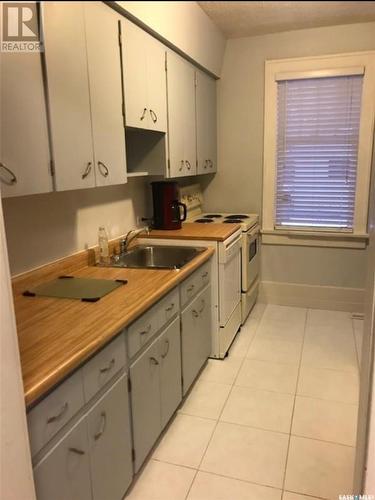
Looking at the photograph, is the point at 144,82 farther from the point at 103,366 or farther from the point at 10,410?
the point at 10,410

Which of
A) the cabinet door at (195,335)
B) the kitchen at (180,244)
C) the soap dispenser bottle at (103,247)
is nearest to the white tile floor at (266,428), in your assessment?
the kitchen at (180,244)

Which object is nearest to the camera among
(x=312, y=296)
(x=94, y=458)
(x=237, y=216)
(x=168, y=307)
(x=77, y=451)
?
(x=77, y=451)

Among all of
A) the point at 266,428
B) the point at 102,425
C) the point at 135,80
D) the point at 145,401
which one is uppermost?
the point at 135,80

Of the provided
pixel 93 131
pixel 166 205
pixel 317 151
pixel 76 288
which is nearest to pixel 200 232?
pixel 166 205

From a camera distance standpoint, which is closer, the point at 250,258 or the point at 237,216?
the point at 250,258

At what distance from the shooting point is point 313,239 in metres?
3.87

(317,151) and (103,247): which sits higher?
(317,151)

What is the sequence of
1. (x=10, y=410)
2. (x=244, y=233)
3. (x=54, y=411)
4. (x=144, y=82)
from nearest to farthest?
(x=10, y=410) → (x=54, y=411) → (x=144, y=82) → (x=244, y=233)

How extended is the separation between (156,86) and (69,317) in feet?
5.34

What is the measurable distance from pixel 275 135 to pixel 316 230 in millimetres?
987

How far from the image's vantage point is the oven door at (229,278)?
9.35ft

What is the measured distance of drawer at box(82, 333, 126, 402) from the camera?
1379 mm

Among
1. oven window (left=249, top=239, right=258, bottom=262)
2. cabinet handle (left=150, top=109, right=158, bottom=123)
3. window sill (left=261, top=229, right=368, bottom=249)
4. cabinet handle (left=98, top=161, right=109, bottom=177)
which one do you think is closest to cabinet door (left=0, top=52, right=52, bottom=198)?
cabinet handle (left=98, top=161, right=109, bottom=177)

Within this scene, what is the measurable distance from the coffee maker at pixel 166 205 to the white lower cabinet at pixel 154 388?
108cm
